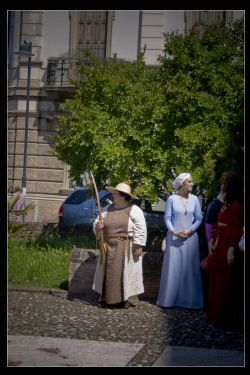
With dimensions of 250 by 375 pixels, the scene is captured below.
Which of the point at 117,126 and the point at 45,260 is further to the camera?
the point at 117,126

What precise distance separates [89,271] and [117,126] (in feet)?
6.80

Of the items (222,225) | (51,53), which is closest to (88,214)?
(222,225)

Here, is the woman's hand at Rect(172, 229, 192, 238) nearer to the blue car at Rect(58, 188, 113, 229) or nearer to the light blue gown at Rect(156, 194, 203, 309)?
the light blue gown at Rect(156, 194, 203, 309)

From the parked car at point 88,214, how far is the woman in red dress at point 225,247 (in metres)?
1.41

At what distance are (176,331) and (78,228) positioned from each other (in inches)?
92.4

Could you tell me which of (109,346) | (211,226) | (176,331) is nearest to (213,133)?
(211,226)

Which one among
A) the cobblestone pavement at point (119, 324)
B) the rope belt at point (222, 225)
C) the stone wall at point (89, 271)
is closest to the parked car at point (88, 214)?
the stone wall at point (89, 271)

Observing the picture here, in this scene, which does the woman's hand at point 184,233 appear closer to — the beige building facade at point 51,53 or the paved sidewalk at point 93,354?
the beige building facade at point 51,53

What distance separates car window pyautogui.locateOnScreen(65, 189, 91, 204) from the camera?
28.1 feet

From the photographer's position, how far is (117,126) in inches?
400

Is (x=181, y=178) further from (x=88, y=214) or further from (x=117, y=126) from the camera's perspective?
(x=117, y=126)

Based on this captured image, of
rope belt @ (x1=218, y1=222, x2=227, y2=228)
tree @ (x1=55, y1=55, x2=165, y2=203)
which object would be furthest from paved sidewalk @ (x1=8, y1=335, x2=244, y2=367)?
tree @ (x1=55, y1=55, x2=165, y2=203)

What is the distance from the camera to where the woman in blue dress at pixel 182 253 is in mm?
8516

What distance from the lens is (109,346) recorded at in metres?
6.70
